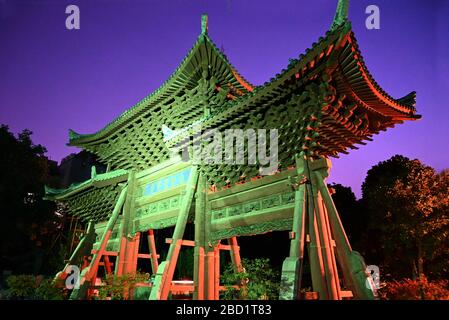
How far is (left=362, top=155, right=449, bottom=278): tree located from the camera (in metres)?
13.8

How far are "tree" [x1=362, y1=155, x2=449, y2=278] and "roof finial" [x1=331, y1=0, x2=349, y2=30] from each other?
37.9ft

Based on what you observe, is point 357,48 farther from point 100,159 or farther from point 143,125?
point 100,159

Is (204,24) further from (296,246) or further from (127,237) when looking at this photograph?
(127,237)

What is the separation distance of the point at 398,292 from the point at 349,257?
2.94ft

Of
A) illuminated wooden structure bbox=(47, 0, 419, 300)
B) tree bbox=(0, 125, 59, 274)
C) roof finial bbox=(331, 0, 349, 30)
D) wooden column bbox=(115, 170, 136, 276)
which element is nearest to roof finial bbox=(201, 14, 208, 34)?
illuminated wooden structure bbox=(47, 0, 419, 300)

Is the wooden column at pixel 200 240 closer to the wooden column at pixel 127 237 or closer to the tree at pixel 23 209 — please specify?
the wooden column at pixel 127 237

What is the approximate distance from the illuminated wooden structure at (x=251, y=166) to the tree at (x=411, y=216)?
28.7 feet

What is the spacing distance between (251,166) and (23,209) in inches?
805

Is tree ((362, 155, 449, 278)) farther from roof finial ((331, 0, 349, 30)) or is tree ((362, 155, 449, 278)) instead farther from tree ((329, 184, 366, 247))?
roof finial ((331, 0, 349, 30))

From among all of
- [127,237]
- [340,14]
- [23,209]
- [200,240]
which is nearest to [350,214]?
[127,237]

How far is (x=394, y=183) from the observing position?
50.3 ft

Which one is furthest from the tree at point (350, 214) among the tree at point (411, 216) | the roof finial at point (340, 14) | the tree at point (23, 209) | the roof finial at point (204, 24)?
the tree at point (23, 209)

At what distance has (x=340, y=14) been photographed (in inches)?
219
